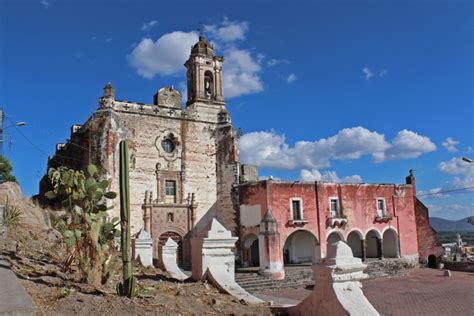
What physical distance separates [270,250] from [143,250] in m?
13.7

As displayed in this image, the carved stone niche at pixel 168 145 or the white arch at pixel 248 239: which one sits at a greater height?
the carved stone niche at pixel 168 145

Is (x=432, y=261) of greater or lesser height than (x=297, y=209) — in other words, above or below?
below

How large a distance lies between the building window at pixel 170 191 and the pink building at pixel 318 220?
4.02 m

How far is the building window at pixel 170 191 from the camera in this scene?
2542cm

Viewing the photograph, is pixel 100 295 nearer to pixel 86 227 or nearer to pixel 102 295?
pixel 102 295

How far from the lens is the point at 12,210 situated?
9641mm

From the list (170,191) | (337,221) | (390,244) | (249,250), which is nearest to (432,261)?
(390,244)

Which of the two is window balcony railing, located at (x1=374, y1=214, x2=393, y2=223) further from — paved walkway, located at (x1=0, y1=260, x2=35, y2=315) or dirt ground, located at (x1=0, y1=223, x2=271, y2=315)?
paved walkway, located at (x1=0, y1=260, x2=35, y2=315)

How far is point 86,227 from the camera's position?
6691 mm


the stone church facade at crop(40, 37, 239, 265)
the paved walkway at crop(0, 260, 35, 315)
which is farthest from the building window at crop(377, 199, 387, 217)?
the paved walkway at crop(0, 260, 35, 315)

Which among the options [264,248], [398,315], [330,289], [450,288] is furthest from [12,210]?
[450,288]

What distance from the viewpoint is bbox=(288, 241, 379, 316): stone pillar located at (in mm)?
4352

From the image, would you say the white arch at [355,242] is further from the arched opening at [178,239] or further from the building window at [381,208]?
the arched opening at [178,239]

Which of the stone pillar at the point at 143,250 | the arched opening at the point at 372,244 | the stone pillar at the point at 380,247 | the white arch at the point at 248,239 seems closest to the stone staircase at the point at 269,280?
the white arch at the point at 248,239
